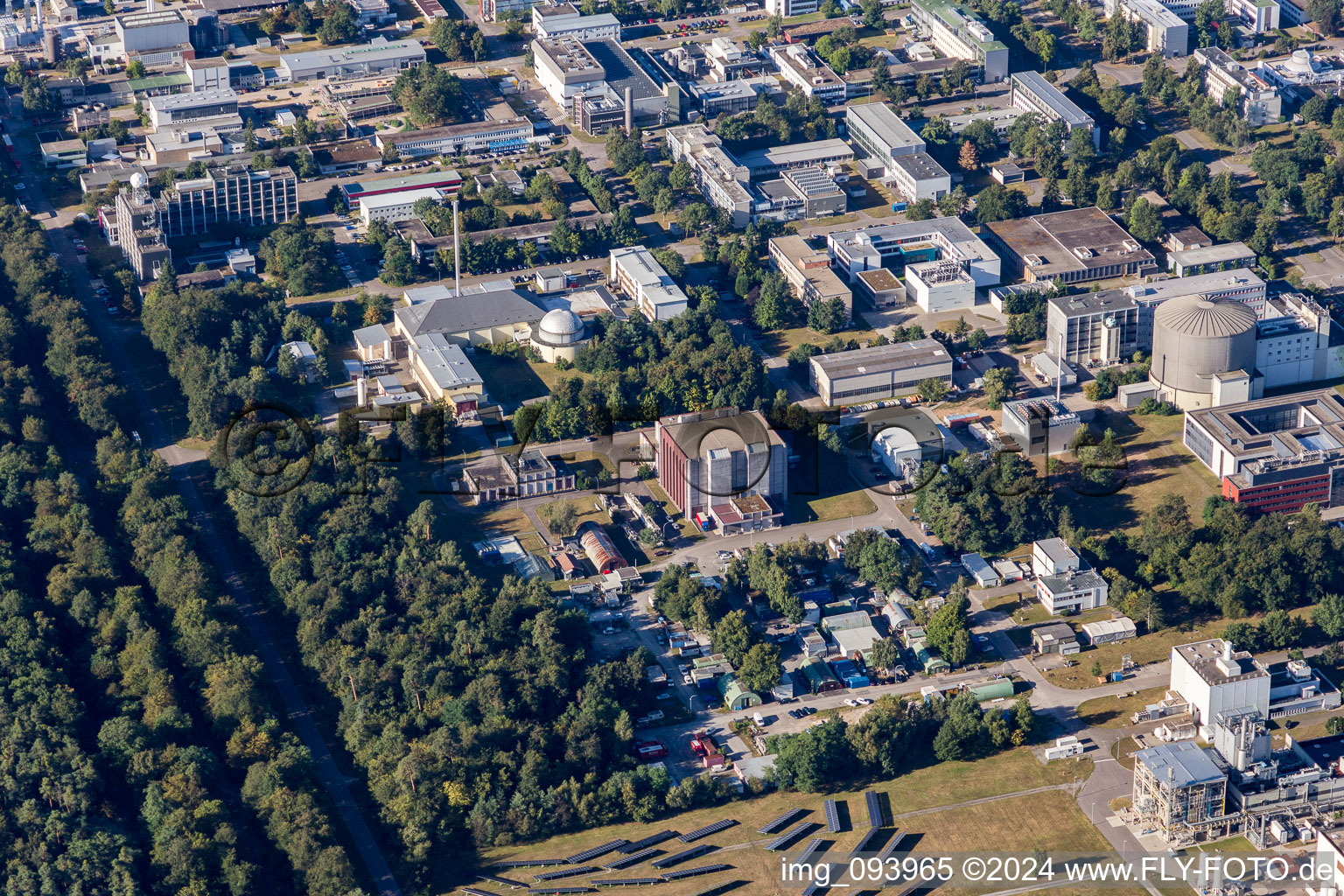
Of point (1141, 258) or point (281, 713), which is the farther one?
point (1141, 258)

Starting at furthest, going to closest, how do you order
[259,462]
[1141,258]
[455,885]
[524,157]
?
[524,157] < [1141,258] < [259,462] < [455,885]

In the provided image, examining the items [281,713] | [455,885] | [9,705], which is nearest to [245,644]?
[281,713]

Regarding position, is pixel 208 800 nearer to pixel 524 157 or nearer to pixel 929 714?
pixel 929 714

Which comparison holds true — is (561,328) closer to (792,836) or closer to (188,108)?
(188,108)

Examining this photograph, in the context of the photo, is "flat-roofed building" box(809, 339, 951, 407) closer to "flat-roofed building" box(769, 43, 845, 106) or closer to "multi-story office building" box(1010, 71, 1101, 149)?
"multi-story office building" box(1010, 71, 1101, 149)

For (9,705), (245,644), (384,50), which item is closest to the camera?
(9,705)

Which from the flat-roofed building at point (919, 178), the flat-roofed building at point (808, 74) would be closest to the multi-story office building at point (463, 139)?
the flat-roofed building at point (808, 74)
